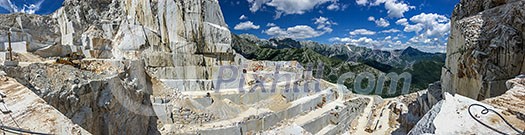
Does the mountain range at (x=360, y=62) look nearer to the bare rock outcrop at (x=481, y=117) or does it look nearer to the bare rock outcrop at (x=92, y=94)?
the bare rock outcrop at (x=92, y=94)

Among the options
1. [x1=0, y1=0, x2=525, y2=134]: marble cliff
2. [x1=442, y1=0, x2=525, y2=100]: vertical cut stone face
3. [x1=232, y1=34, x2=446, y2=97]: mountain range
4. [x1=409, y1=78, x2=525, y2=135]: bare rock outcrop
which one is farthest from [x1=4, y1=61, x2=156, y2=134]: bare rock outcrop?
[x1=232, y1=34, x2=446, y2=97]: mountain range

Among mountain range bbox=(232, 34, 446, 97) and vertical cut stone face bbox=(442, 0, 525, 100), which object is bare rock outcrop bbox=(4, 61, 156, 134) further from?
mountain range bbox=(232, 34, 446, 97)

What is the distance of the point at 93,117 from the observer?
8508 millimetres

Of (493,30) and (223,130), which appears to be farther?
(223,130)

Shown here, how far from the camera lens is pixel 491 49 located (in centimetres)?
751

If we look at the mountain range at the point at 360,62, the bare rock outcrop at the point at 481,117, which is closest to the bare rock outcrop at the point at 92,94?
the bare rock outcrop at the point at 481,117

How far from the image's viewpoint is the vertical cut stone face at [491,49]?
7.17m

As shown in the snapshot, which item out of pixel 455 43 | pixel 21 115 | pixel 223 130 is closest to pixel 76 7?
pixel 223 130

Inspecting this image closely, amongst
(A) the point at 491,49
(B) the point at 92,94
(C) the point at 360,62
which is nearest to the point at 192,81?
(B) the point at 92,94

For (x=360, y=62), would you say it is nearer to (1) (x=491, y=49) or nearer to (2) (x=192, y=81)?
(2) (x=192, y=81)

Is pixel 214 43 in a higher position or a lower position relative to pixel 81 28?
lower

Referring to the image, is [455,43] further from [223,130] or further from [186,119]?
Answer: [186,119]

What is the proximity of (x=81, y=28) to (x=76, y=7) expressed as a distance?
199 centimetres

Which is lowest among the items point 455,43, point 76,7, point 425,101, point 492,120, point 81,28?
point 425,101
